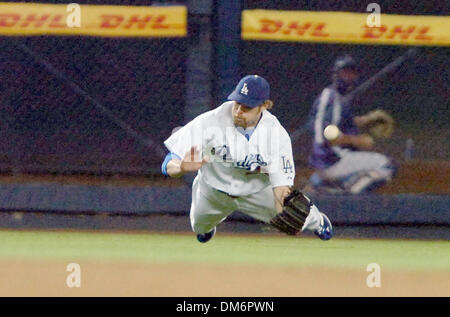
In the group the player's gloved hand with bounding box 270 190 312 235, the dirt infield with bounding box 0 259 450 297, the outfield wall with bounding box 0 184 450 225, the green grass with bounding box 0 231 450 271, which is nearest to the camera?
the dirt infield with bounding box 0 259 450 297

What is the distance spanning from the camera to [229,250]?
643cm

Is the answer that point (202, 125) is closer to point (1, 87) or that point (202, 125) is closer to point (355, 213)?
point (355, 213)

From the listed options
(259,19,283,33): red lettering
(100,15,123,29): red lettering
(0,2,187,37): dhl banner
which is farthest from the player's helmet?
(100,15,123,29): red lettering

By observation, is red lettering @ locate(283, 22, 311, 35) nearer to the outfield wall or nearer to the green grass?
the outfield wall

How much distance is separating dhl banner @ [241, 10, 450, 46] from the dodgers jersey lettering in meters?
1.85

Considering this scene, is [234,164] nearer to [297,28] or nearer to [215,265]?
[215,265]

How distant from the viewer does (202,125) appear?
531 cm

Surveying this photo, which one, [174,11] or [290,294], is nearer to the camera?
[290,294]

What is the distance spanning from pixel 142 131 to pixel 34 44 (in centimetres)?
186

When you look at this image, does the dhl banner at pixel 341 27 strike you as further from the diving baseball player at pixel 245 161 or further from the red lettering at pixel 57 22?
the diving baseball player at pixel 245 161

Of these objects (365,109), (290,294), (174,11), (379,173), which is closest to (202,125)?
(290,294)

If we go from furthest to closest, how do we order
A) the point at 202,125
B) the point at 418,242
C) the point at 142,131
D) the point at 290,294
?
the point at 142,131 < the point at 418,242 < the point at 202,125 < the point at 290,294

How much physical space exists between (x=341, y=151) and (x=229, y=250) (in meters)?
1.71

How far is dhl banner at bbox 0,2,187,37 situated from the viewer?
7230 mm
